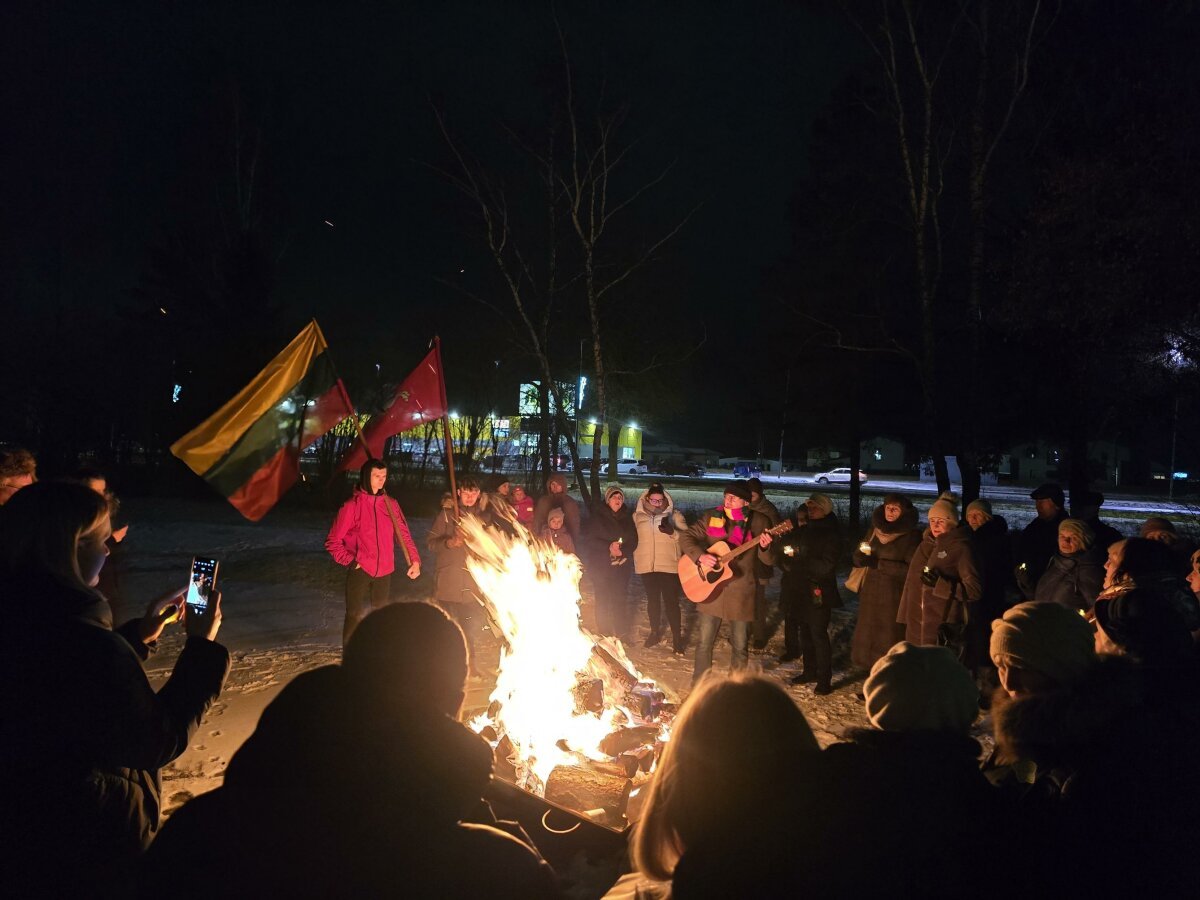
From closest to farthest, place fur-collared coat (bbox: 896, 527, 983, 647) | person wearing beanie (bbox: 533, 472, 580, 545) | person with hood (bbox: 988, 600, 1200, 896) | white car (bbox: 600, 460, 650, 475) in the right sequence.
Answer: person with hood (bbox: 988, 600, 1200, 896)
fur-collared coat (bbox: 896, 527, 983, 647)
person wearing beanie (bbox: 533, 472, 580, 545)
white car (bbox: 600, 460, 650, 475)

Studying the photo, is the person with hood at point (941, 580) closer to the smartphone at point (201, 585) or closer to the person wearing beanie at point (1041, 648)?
the person wearing beanie at point (1041, 648)

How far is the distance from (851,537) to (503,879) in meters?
16.2

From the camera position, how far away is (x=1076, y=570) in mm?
5762

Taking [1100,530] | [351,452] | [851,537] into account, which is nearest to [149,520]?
[351,452]

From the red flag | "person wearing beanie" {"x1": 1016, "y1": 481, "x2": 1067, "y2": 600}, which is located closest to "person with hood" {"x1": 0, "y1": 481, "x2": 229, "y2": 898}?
the red flag

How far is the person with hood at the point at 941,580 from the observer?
6328 millimetres

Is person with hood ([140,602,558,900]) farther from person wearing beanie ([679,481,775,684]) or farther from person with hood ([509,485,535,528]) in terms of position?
person with hood ([509,485,535,528])

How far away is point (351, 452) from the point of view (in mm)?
7156

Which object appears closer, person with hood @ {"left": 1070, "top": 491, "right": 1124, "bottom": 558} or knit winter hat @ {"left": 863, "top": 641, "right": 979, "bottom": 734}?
knit winter hat @ {"left": 863, "top": 641, "right": 979, "bottom": 734}

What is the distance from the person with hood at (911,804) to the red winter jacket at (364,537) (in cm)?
562

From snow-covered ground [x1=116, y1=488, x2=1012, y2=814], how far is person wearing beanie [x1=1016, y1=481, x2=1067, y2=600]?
199 cm

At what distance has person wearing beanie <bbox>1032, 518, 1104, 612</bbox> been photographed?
18.4ft

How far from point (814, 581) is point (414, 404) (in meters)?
4.31

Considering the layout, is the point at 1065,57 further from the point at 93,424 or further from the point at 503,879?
the point at 93,424
